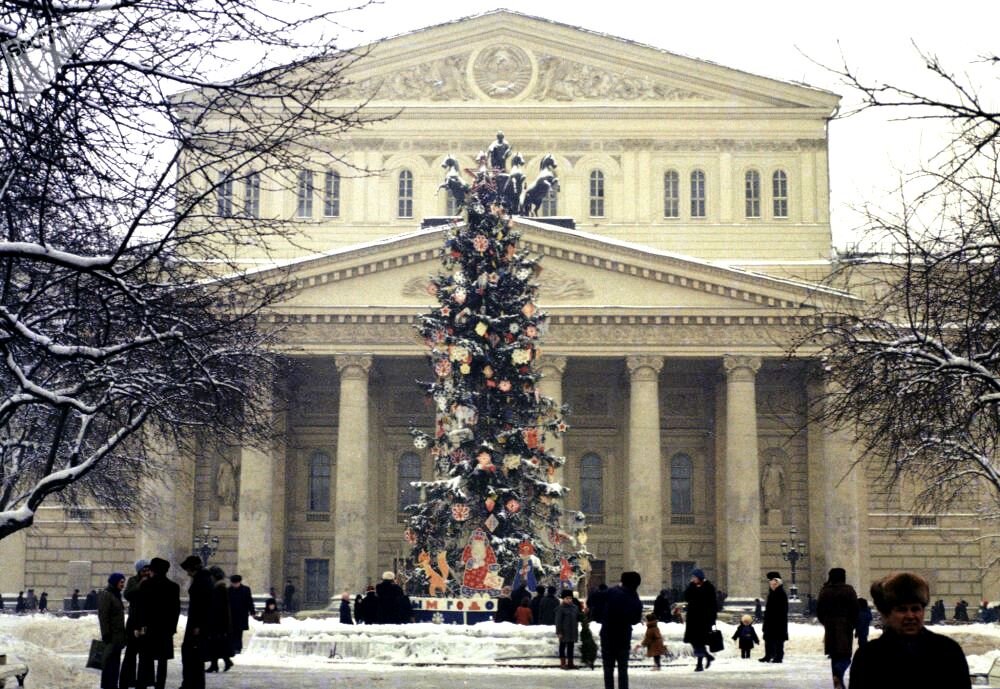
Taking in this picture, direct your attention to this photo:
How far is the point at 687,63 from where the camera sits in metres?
70.1

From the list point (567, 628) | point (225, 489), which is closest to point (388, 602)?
point (567, 628)

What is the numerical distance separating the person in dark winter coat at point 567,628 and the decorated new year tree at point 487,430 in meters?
4.66

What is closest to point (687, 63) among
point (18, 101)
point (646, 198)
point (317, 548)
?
point (646, 198)

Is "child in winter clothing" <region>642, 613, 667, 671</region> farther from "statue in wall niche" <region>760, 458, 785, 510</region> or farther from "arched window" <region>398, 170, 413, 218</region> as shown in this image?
"arched window" <region>398, 170, 413, 218</region>

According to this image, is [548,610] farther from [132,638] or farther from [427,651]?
[132,638]

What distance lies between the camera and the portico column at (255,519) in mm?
59406

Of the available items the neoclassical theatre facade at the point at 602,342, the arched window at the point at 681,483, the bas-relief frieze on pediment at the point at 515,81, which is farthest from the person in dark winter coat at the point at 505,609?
the bas-relief frieze on pediment at the point at 515,81

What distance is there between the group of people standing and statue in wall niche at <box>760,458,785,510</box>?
44553 mm

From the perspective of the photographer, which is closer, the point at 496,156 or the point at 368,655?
the point at 368,655

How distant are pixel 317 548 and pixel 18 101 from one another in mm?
54769

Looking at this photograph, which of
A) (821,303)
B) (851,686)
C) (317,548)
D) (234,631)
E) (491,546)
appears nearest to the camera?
(851,686)

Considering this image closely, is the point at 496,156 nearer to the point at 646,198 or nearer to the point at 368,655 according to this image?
the point at 368,655

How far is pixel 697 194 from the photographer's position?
71.1 m

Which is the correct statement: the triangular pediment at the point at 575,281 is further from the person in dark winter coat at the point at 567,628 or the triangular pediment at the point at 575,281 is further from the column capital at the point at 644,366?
the person in dark winter coat at the point at 567,628
